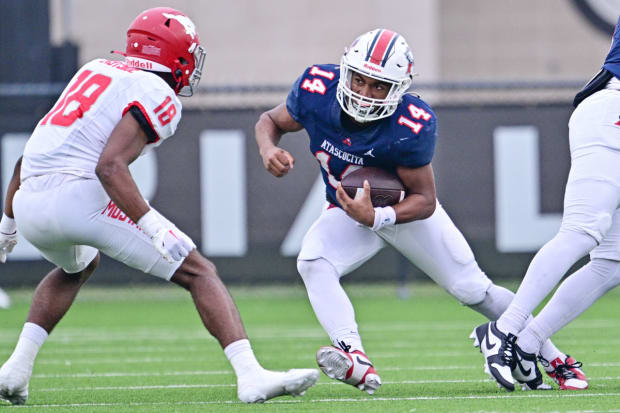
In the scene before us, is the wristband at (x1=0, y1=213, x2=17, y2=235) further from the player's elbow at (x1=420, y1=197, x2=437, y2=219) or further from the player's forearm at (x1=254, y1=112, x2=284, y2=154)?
the player's elbow at (x1=420, y1=197, x2=437, y2=219)

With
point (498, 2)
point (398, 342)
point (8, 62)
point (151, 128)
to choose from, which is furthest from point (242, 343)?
point (498, 2)

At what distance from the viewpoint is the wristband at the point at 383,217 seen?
4.61 metres

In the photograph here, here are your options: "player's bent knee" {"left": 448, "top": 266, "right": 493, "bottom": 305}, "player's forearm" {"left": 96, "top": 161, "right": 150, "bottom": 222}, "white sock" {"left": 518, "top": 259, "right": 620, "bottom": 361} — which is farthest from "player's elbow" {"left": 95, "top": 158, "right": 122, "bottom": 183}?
"white sock" {"left": 518, "top": 259, "right": 620, "bottom": 361}

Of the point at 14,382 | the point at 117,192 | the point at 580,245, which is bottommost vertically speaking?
the point at 14,382

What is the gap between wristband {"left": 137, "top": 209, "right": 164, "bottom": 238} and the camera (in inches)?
167

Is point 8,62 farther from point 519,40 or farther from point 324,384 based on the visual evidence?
point 519,40

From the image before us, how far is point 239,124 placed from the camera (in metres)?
10.1

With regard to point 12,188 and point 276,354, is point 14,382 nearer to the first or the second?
point 12,188

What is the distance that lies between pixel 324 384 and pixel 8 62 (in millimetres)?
6435

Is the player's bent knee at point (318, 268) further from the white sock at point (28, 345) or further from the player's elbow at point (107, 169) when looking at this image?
the white sock at point (28, 345)

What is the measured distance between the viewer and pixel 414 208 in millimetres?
4691

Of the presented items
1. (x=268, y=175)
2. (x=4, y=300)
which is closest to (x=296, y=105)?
(x=268, y=175)

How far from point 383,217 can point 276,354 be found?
2086 mm

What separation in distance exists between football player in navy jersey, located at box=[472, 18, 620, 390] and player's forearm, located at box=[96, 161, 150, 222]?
150 centimetres
